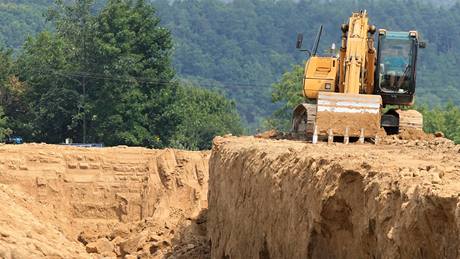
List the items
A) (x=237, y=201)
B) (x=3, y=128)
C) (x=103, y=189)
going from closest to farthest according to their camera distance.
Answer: (x=237, y=201), (x=103, y=189), (x=3, y=128)

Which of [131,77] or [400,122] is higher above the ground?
[400,122]

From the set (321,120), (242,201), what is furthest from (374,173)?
(321,120)

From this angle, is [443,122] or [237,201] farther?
[443,122]

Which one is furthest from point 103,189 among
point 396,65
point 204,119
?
point 204,119

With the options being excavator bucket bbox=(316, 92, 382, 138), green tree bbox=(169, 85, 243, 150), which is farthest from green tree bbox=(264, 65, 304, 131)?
excavator bucket bbox=(316, 92, 382, 138)

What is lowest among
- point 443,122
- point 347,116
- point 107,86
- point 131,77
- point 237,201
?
point 443,122

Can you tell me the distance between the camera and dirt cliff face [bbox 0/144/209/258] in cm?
3831

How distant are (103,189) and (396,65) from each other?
10898 mm

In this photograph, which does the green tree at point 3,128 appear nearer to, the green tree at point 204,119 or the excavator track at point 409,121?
the green tree at point 204,119

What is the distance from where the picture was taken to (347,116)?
30.8 metres

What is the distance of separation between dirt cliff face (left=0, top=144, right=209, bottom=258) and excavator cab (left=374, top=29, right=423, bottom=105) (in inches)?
244

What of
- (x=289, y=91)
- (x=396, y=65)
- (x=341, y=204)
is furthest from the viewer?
(x=289, y=91)

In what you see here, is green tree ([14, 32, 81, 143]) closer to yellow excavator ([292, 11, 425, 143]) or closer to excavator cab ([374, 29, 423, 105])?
yellow excavator ([292, 11, 425, 143])

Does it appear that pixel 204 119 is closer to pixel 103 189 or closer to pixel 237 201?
pixel 103 189
